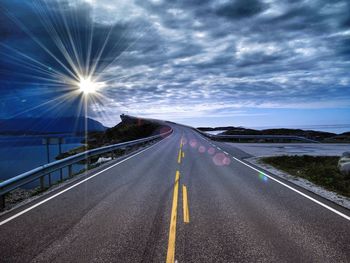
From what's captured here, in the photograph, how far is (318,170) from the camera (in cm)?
1366

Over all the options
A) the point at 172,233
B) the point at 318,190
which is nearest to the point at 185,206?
the point at 172,233

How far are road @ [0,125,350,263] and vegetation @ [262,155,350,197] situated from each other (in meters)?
2.16

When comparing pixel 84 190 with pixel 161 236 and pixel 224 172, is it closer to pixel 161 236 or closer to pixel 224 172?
pixel 161 236

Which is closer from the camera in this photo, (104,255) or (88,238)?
(104,255)

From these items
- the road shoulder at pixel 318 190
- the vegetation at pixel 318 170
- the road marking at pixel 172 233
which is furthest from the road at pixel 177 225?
the vegetation at pixel 318 170

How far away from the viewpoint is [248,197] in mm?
8430

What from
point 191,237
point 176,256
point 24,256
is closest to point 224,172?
point 191,237

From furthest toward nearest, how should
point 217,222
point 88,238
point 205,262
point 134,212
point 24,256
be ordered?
point 134,212
point 217,222
point 88,238
point 24,256
point 205,262

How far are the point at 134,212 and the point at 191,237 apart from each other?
80.0 inches

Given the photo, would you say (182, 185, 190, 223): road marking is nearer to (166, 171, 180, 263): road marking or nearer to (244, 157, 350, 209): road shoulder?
(166, 171, 180, 263): road marking

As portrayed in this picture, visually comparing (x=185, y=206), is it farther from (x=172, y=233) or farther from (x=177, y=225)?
(x=172, y=233)

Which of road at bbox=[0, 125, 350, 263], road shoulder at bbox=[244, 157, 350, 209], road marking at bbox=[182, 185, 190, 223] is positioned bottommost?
road shoulder at bbox=[244, 157, 350, 209]

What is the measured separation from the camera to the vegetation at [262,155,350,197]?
10.7 metres

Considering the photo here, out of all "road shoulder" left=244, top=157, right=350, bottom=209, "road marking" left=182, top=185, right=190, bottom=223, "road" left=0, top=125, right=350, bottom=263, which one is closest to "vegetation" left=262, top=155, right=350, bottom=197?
"road shoulder" left=244, top=157, right=350, bottom=209
